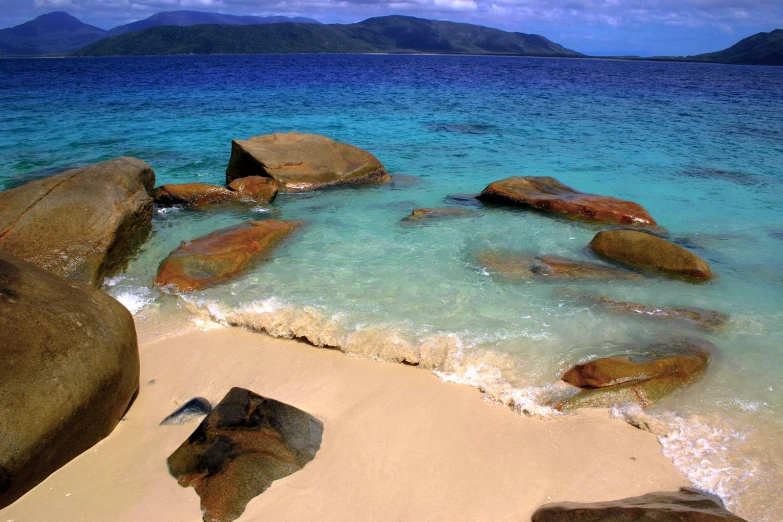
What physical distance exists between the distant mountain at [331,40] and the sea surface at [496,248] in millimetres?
107589

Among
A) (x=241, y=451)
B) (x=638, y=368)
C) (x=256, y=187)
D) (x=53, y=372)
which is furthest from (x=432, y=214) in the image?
(x=53, y=372)

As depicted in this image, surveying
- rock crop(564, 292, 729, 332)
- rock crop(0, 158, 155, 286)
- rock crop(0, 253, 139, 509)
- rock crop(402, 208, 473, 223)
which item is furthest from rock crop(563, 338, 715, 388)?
rock crop(0, 158, 155, 286)

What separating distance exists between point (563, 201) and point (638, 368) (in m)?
4.78

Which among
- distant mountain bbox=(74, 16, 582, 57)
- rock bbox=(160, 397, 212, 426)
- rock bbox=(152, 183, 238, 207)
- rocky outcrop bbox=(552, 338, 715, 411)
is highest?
distant mountain bbox=(74, 16, 582, 57)

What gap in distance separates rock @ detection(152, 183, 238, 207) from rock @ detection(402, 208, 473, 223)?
3210 mm

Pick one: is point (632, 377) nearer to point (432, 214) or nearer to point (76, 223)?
point (432, 214)

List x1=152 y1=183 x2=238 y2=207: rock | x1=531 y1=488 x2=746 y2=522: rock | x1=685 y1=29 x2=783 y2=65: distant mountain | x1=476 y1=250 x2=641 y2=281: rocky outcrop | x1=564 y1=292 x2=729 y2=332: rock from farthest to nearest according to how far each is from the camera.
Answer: x1=685 y1=29 x2=783 y2=65: distant mountain < x1=152 y1=183 x2=238 y2=207: rock < x1=476 y1=250 x2=641 y2=281: rocky outcrop < x1=564 y1=292 x2=729 y2=332: rock < x1=531 y1=488 x2=746 y2=522: rock

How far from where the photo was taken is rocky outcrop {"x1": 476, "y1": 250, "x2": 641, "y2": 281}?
6477mm

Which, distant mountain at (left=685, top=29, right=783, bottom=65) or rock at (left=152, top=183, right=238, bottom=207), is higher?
distant mountain at (left=685, top=29, right=783, bottom=65)

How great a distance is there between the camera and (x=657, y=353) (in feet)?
15.6

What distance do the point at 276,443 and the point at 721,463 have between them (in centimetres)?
291

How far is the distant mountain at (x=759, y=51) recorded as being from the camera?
93287mm

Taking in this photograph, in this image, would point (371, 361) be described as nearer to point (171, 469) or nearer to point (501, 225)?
point (171, 469)

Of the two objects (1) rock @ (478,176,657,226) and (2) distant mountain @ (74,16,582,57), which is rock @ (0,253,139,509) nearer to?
(1) rock @ (478,176,657,226)
